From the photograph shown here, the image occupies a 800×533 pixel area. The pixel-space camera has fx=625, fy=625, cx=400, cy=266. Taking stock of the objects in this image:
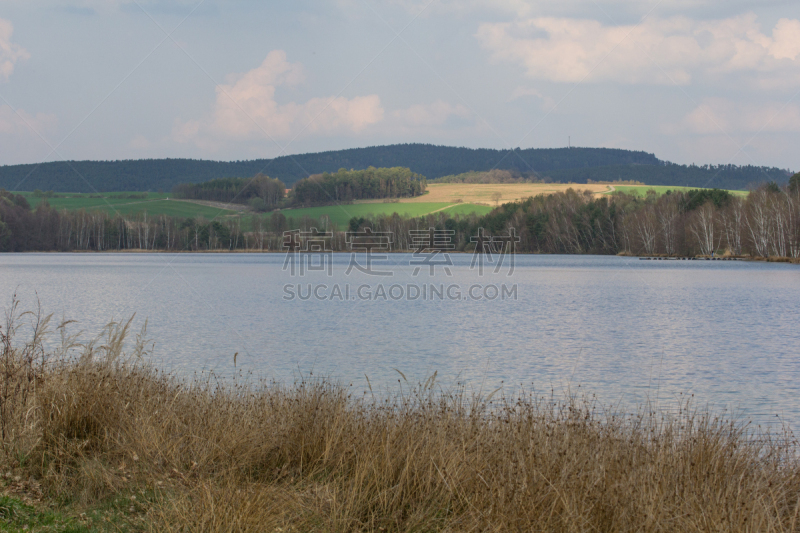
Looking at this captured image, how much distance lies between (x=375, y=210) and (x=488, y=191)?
4512 cm

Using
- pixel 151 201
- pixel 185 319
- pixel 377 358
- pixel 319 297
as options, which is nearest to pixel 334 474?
pixel 377 358

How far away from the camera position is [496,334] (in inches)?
918

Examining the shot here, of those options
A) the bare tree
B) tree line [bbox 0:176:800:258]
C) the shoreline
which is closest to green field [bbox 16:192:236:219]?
tree line [bbox 0:176:800:258]

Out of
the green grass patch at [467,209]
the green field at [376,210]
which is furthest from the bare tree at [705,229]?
the green field at [376,210]

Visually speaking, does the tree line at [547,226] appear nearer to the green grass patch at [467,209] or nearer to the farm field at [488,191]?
the green grass patch at [467,209]

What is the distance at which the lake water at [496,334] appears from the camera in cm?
1512

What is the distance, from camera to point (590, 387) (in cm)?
1442

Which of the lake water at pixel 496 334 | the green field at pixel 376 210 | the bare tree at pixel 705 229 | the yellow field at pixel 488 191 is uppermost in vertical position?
the yellow field at pixel 488 191

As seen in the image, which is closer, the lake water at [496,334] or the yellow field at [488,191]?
the lake water at [496,334]

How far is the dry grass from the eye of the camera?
5.23 meters

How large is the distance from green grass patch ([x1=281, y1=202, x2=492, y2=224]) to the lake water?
4057 inches

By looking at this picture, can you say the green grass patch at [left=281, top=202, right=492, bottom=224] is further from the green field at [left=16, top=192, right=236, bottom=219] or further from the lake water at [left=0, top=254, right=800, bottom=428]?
the lake water at [left=0, top=254, right=800, bottom=428]

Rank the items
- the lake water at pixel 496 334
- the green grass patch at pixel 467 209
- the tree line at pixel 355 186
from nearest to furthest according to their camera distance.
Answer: the lake water at pixel 496 334 < the green grass patch at pixel 467 209 < the tree line at pixel 355 186

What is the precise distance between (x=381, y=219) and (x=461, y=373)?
120m
